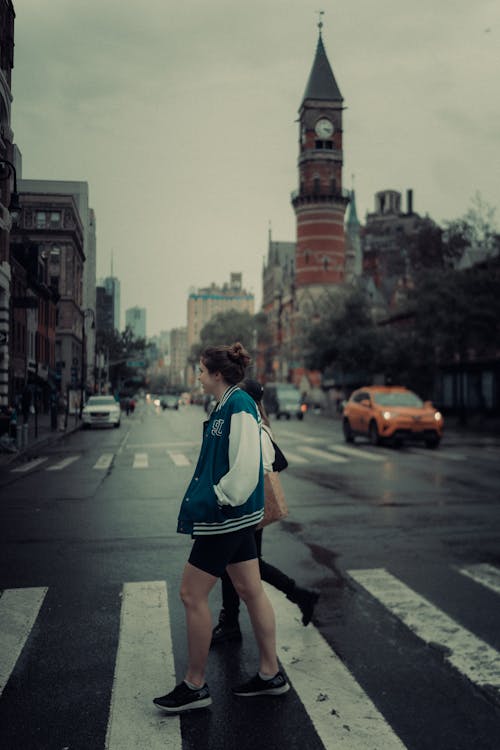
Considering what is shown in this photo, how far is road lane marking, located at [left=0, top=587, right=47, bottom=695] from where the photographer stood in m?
4.95

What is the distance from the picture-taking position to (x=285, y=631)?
559 centimetres

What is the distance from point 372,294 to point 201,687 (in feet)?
268

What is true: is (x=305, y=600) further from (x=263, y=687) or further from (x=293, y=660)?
(x=263, y=687)

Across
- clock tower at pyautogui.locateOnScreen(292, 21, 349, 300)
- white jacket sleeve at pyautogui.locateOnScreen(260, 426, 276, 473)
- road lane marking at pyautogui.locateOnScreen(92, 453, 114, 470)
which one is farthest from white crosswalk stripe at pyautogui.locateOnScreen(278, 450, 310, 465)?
clock tower at pyautogui.locateOnScreen(292, 21, 349, 300)

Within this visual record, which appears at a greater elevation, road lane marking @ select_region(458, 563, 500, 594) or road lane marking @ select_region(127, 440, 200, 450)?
road lane marking @ select_region(458, 563, 500, 594)

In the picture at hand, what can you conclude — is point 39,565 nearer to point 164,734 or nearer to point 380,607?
point 380,607

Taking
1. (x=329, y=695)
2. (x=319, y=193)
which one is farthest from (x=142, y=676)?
(x=319, y=193)

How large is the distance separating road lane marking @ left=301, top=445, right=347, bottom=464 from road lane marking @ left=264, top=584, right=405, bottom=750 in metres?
13.6

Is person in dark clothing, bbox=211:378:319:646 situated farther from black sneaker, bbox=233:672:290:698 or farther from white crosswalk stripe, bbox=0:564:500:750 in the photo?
black sneaker, bbox=233:672:290:698

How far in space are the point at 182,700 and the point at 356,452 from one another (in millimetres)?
17942

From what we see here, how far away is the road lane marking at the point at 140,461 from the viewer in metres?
18.2

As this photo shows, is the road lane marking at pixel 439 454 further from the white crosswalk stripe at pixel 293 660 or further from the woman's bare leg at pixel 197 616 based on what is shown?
the woman's bare leg at pixel 197 616

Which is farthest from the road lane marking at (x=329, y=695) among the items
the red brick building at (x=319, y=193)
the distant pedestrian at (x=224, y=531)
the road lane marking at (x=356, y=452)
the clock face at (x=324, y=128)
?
the clock face at (x=324, y=128)

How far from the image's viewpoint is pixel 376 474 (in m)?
16.0
